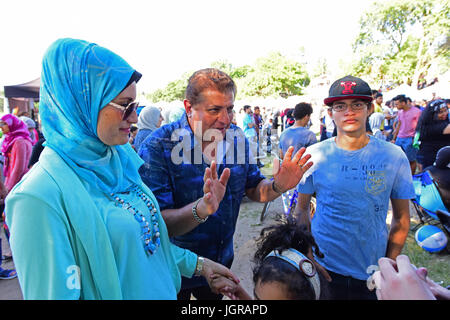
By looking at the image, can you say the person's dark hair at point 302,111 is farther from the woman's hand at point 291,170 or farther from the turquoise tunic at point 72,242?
the turquoise tunic at point 72,242

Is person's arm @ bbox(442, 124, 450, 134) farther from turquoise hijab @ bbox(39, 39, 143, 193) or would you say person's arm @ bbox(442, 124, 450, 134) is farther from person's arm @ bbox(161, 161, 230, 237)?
turquoise hijab @ bbox(39, 39, 143, 193)

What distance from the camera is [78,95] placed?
1131 mm

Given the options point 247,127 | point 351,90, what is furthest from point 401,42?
point 351,90

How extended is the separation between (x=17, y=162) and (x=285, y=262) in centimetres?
427

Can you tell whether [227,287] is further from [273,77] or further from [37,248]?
[273,77]

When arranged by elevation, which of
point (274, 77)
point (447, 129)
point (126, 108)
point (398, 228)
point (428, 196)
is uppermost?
point (274, 77)

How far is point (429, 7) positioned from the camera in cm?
2523

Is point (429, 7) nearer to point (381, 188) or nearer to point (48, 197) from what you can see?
point (381, 188)

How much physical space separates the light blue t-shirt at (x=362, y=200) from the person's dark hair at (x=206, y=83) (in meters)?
0.95

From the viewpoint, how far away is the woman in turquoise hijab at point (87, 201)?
34.9 inches

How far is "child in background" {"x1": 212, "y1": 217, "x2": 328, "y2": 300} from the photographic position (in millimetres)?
1248
